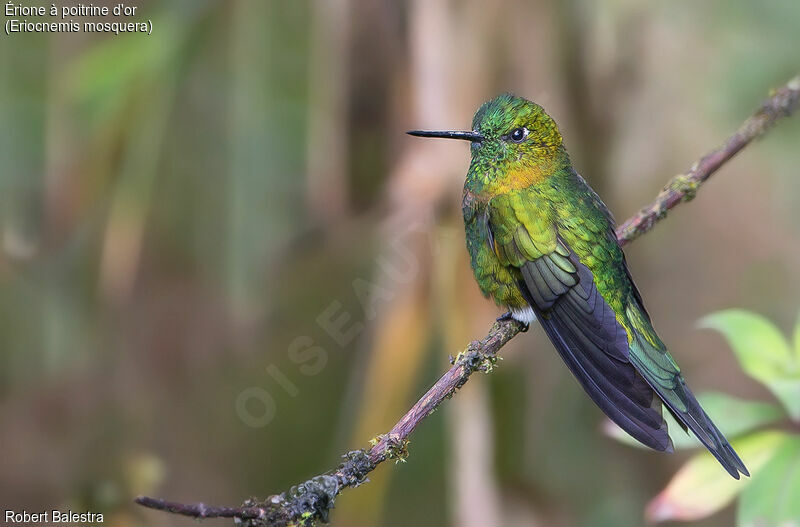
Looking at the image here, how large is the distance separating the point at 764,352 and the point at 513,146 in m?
0.48

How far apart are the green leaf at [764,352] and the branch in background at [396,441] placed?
0.20m

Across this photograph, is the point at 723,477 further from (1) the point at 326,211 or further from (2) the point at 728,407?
(1) the point at 326,211

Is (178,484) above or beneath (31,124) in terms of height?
beneath

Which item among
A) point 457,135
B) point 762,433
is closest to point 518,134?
point 457,135

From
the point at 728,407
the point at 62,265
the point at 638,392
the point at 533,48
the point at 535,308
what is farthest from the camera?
the point at 62,265

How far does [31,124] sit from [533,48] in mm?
1147

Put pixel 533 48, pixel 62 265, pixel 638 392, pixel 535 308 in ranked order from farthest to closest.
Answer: pixel 62 265 < pixel 533 48 < pixel 535 308 < pixel 638 392

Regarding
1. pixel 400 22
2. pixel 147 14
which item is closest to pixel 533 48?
pixel 400 22

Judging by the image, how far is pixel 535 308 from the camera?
94 cm

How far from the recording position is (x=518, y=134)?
99cm

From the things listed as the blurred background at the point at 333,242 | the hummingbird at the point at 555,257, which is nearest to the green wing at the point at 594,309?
the hummingbird at the point at 555,257

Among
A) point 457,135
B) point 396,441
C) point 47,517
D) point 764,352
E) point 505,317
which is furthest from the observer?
point 47,517

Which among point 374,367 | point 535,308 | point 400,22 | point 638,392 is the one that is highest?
point 400,22

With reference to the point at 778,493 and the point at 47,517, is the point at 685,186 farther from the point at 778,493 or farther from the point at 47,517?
the point at 47,517
